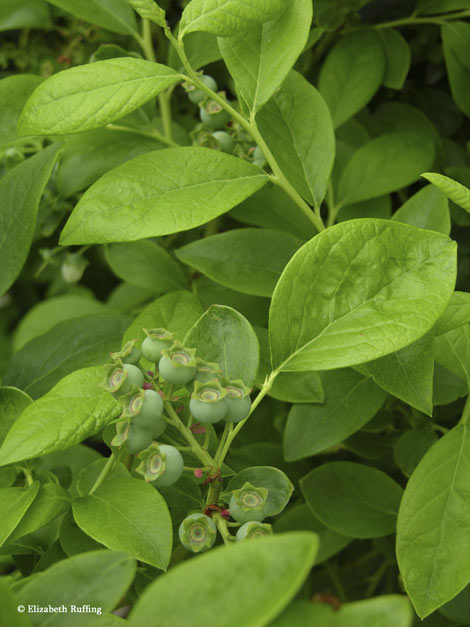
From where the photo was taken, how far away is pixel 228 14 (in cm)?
65

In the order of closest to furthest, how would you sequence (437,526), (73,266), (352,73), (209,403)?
1. (209,403)
2. (437,526)
3. (352,73)
4. (73,266)

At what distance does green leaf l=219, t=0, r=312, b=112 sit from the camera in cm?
69

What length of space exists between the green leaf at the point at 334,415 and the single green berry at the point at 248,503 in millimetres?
218

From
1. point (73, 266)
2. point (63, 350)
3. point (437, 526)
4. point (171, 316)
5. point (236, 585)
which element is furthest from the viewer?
point (73, 266)

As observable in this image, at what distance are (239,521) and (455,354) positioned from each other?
0.30 metres

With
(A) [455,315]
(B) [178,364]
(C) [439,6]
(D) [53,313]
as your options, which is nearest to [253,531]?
(B) [178,364]

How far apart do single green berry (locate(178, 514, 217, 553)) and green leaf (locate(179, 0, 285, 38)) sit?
1.44ft

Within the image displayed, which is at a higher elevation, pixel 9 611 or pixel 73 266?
pixel 9 611

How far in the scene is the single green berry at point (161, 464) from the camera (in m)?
0.56

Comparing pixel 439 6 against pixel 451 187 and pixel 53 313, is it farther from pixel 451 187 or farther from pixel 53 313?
pixel 53 313

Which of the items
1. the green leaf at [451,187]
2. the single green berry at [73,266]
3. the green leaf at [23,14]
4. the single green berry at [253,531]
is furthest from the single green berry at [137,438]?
the green leaf at [23,14]

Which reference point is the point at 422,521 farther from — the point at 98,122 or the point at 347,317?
the point at 98,122

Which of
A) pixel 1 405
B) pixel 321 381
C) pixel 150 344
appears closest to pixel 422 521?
pixel 321 381

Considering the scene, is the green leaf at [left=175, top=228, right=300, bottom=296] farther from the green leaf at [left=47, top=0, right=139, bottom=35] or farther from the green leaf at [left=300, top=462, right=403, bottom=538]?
the green leaf at [left=47, top=0, right=139, bottom=35]
